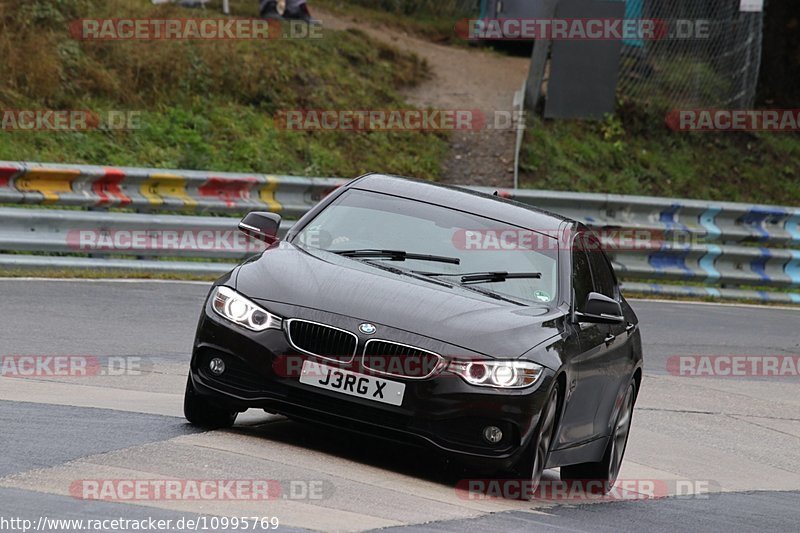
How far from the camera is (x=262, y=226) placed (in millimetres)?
8625

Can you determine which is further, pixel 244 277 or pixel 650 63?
pixel 650 63

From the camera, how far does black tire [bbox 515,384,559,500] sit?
7.39m

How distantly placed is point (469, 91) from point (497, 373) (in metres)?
19.0

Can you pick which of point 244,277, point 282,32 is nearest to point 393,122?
point 282,32

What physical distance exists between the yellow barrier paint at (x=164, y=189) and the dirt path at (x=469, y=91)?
6.38 meters

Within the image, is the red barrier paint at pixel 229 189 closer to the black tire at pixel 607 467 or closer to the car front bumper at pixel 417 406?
the black tire at pixel 607 467

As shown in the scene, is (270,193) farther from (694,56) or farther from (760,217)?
(694,56)

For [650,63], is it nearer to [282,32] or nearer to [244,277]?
[282,32]

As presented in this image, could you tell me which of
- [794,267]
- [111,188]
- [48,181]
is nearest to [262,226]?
[48,181]

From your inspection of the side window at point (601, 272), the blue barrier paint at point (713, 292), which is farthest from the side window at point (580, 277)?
the blue barrier paint at point (713, 292)

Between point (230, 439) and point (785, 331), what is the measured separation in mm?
11306

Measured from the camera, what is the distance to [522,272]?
27.6ft

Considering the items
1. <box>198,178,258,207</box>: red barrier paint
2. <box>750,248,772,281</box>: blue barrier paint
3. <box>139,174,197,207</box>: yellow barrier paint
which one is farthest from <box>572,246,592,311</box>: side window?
<box>750,248,772,281</box>: blue barrier paint

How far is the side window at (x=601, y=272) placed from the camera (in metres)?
9.24
